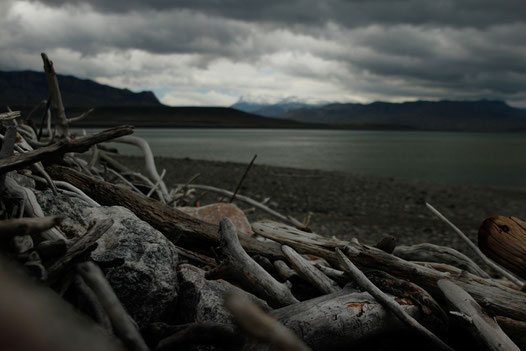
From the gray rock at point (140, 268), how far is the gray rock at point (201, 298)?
2.6 inches

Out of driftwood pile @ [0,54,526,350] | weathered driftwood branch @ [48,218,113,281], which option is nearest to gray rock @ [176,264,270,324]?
driftwood pile @ [0,54,526,350]

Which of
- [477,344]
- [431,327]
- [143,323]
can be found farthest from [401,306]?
[143,323]

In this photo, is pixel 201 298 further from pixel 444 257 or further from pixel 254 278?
pixel 444 257

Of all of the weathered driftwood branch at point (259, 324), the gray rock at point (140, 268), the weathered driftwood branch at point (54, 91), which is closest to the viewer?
the weathered driftwood branch at point (259, 324)

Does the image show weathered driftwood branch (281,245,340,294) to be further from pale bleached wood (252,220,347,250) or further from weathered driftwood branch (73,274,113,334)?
weathered driftwood branch (73,274,113,334)

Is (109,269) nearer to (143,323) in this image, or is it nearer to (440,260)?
(143,323)

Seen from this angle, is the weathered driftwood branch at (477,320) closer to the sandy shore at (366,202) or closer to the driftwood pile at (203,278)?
the driftwood pile at (203,278)

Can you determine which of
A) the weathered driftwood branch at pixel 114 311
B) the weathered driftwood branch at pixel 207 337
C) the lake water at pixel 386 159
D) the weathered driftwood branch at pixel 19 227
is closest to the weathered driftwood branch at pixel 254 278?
the weathered driftwood branch at pixel 207 337

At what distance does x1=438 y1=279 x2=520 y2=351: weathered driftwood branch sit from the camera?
1.96 meters

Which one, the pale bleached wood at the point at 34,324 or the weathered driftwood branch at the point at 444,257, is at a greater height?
the pale bleached wood at the point at 34,324

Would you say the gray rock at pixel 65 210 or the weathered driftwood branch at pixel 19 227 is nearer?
the weathered driftwood branch at pixel 19 227

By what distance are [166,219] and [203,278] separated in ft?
1.79

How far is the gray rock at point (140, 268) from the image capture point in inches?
75.0

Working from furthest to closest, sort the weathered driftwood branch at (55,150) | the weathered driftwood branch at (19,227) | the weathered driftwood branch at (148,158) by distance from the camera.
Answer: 1. the weathered driftwood branch at (148,158)
2. the weathered driftwood branch at (55,150)
3. the weathered driftwood branch at (19,227)
